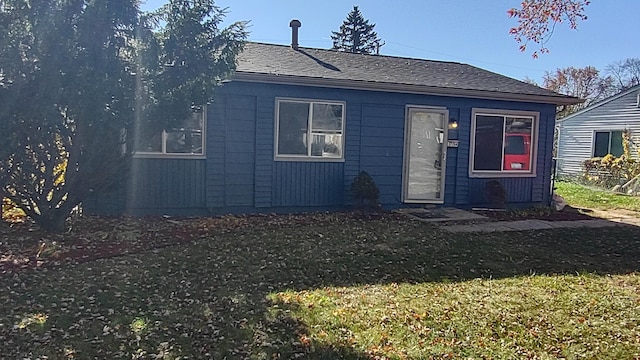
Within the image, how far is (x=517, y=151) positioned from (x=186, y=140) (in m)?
6.73

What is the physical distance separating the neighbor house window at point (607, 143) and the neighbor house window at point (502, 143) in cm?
924

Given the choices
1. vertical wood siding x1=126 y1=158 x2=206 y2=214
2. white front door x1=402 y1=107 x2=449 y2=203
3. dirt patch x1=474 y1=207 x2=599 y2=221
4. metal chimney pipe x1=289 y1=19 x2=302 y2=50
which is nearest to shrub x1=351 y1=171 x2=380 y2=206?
white front door x1=402 y1=107 x2=449 y2=203

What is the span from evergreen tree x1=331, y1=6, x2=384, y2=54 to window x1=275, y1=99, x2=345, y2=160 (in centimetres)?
3530

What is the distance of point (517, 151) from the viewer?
394 inches

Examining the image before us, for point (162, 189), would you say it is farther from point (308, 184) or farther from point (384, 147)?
point (384, 147)

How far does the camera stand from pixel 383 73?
937 centimetres

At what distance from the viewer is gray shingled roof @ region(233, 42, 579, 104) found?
8055mm

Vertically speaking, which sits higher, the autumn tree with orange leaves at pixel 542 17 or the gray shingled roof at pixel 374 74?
the autumn tree with orange leaves at pixel 542 17

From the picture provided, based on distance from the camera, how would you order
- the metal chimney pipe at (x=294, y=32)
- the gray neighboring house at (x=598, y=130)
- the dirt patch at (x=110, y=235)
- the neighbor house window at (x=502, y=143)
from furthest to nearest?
1. the gray neighboring house at (x=598, y=130)
2. the metal chimney pipe at (x=294, y=32)
3. the neighbor house window at (x=502, y=143)
4. the dirt patch at (x=110, y=235)

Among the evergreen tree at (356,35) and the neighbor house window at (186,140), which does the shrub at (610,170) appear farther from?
the evergreen tree at (356,35)

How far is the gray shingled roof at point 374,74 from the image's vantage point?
8055 mm

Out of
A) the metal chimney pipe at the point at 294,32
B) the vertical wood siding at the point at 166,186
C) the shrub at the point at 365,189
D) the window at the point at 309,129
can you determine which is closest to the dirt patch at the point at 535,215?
the shrub at the point at 365,189

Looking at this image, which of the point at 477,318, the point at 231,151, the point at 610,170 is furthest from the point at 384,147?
the point at 610,170

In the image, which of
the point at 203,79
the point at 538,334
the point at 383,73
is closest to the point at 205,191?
the point at 203,79
